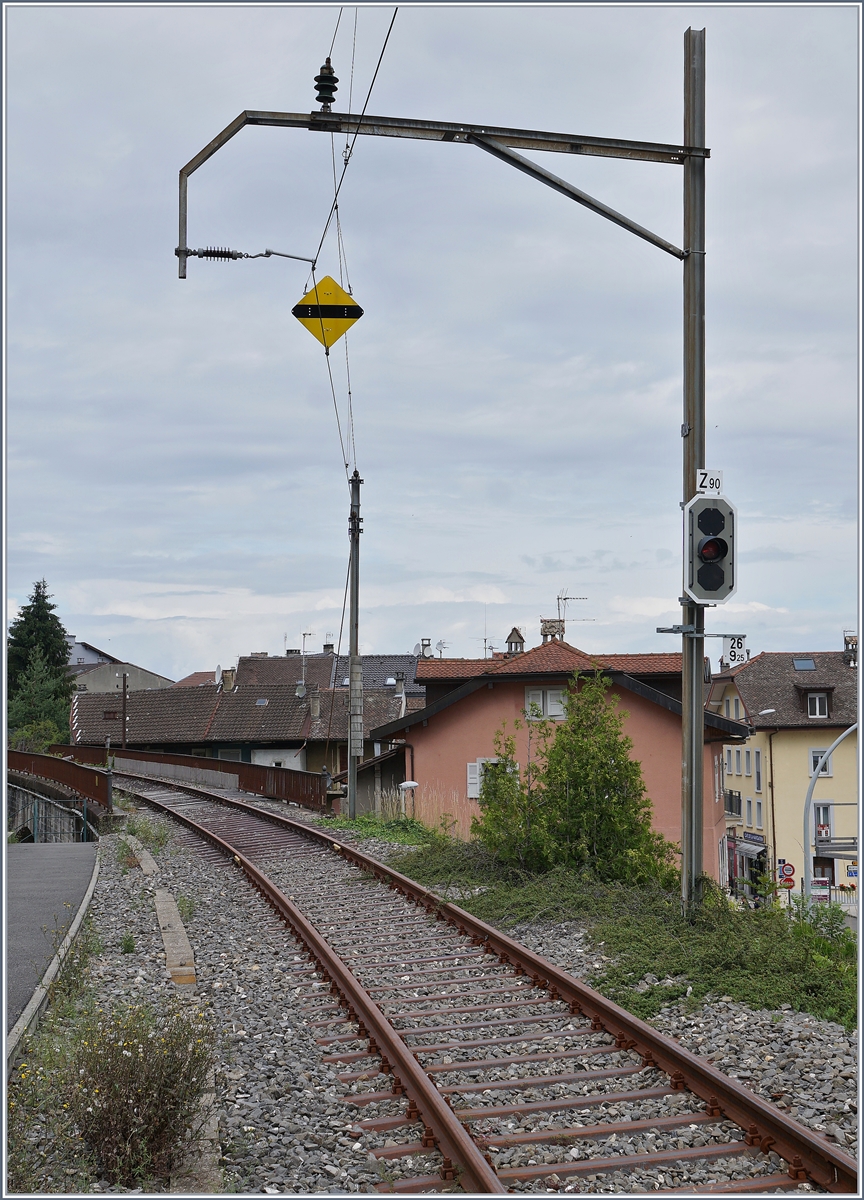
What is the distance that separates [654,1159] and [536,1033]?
1.98 meters

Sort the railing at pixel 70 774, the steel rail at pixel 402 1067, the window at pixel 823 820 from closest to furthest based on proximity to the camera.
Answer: the steel rail at pixel 402 1067 → the railing at pixel 70 774 → the window at pixel 823 820

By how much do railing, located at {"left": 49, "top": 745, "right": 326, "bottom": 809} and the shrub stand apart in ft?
60.8

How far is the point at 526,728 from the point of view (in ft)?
90.4

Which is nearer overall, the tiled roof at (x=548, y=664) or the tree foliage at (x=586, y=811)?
the tree foliage at (x=586, y=811)

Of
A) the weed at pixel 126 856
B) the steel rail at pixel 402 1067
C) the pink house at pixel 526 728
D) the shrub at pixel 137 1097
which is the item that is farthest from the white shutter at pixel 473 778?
the shrub at pixel 137 1097

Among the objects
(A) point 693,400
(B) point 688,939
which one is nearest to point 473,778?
(B) point 688,939

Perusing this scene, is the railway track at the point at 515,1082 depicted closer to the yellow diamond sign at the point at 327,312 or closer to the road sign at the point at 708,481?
Answer: the road sign at the point at 708,481

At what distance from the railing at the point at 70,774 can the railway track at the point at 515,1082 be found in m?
13.0

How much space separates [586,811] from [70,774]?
75.9 feet

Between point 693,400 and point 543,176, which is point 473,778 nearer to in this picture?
point 693,400

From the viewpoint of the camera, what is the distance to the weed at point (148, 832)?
18469 mm

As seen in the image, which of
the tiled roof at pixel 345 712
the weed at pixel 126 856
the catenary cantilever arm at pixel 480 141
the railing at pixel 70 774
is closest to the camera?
the catenary cantilever arm at pixel 480 141

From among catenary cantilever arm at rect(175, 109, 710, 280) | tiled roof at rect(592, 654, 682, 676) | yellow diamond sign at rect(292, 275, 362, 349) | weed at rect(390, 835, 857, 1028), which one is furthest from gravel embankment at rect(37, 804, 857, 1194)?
tiled roof at rect(592, 654, 682, 676)

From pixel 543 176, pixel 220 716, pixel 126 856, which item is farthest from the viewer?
pixel 220 716
